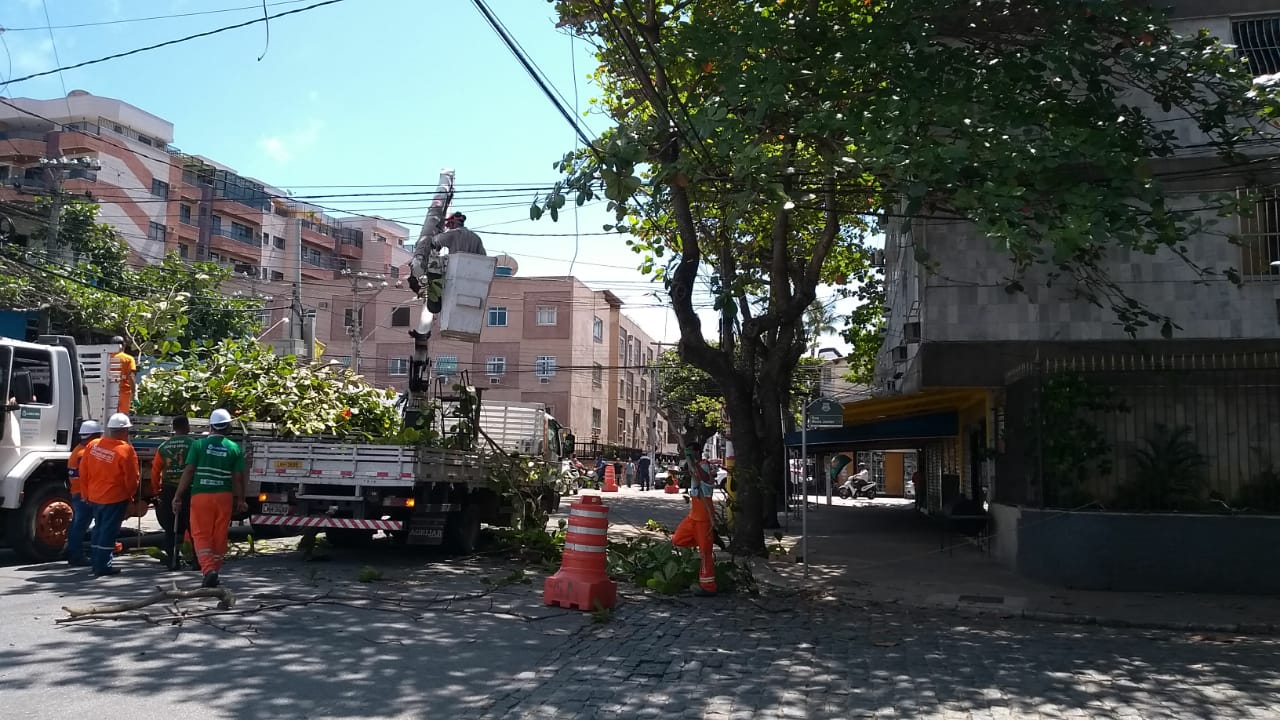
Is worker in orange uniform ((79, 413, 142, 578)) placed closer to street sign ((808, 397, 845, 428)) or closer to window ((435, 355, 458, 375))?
street sign ((808, 397, 845, 428))

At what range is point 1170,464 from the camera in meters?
13.0

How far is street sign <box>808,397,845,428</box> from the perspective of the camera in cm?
1382

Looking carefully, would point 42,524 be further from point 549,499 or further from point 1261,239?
point 1261,239

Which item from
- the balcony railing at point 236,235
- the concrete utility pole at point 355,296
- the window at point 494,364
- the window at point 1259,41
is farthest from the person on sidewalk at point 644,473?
the window at point 1259,41

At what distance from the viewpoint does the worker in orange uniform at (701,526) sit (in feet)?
36.0

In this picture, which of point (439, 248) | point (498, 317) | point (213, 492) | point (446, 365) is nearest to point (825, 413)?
point (439, 248)

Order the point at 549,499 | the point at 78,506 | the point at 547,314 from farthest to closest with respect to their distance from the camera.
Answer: the point at 547,314 → the point at 549,499 → the point at 78,506

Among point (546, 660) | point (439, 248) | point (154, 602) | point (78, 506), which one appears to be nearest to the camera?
point (546, 660)

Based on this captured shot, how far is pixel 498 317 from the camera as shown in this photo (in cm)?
5072

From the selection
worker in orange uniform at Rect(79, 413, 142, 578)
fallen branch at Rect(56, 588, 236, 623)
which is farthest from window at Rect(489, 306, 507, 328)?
fallen branch at Rect(56, 588, 236, 623)

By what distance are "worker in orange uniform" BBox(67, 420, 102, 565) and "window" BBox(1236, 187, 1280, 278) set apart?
1523 cm

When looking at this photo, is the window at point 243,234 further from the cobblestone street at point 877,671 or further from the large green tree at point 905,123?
the cobblestone street at point 877,671

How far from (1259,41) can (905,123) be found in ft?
27.3

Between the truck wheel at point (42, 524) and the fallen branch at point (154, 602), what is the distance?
136 inches
